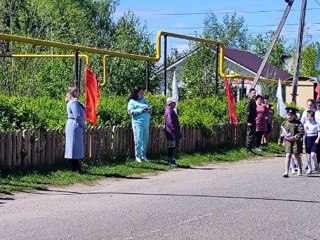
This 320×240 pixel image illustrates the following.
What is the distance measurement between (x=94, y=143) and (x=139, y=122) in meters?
1.36

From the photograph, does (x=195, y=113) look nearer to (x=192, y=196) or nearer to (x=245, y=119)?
(x=245, y=119)

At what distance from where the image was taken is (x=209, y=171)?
16.8 meters

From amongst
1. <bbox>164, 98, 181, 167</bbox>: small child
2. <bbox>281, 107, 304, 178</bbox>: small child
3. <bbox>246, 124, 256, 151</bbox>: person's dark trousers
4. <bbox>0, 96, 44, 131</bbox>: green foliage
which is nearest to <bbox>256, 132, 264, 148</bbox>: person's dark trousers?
<bbox>246, 124, 256, 151</bbox>: person's dark trousers

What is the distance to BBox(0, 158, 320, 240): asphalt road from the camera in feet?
31.1

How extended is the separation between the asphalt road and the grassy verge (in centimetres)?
38

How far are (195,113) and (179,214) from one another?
10.2 m

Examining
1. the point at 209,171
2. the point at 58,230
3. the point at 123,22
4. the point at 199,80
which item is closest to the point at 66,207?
the point at 58,230

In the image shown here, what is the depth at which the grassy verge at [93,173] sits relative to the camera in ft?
42.9

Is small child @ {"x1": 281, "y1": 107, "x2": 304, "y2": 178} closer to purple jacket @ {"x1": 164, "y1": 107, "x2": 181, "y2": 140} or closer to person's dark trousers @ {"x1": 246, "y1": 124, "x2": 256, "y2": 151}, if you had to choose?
purple jacket @ {"x1": 164, "y1": 107, "x2": 181, "y2": 140}

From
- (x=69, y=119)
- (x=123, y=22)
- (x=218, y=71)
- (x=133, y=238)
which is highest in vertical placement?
(x=123, y=22)

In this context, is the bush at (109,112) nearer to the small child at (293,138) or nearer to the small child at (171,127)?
the small child at (171,127)

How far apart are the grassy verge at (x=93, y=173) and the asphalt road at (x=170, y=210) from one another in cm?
A: 38

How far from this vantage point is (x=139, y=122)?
16953mm

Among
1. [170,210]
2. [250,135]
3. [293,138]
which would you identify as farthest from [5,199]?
[250,135]
